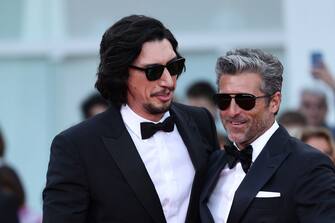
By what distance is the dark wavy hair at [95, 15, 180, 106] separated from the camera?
507 cm

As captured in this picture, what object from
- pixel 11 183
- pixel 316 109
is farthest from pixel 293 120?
pixel 11 183

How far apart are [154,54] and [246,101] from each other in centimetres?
49

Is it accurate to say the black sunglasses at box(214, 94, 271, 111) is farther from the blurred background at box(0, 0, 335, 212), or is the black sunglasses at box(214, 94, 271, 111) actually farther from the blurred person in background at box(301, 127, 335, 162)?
the blurred background at box(0, 0, 335, 212)

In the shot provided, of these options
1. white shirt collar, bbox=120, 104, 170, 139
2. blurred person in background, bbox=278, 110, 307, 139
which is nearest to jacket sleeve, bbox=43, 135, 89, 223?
white shirt collar, bbox=120, 104, 170, 139

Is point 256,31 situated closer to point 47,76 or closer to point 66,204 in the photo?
point 47,76

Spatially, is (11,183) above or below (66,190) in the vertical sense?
below

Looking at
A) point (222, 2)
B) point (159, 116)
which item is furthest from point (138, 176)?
point (222, 2)

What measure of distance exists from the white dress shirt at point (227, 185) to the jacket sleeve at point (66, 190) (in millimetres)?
611

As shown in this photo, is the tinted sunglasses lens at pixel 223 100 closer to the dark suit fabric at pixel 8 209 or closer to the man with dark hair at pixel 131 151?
the man with dark hair at pixel 131 151

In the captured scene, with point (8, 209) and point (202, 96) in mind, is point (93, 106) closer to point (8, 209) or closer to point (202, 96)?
point (202, 96)

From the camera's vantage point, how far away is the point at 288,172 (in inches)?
191

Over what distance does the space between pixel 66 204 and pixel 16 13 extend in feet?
21.6

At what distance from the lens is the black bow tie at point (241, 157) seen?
5.04 meters

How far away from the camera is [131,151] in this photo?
510 cm
